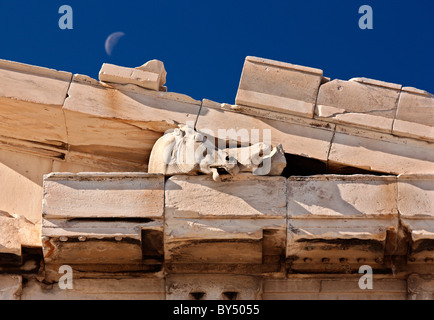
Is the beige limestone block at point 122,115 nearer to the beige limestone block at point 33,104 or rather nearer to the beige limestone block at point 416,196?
the beige limestone block at point 33,104

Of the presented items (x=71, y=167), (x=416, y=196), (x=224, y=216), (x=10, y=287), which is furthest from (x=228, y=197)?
(x=10, y=287)

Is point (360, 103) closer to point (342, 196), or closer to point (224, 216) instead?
point (342, 196)

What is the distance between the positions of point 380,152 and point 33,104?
127 inches

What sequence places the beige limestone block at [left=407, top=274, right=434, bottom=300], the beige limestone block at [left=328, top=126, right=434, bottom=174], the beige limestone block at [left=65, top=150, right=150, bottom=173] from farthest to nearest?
the beige limestone block at [left=65, top=150, right=150, bottom=173] < the beige limestone block at [left=328, top=126, right=434, bottom=174] < the beige limestone block at [left=407, top=274, right=434, bottom=300]

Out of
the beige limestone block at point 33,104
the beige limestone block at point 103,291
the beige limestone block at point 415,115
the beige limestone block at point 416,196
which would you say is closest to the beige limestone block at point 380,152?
the beige limestone block at point 415,115

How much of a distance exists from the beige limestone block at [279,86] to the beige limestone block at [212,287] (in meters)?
1.63

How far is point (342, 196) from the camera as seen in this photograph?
944 centimetres

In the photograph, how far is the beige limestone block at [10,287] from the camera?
957cm

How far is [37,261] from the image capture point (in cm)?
979

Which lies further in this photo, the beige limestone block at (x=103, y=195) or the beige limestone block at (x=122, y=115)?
the beige limestone block at (x=122, y=115)

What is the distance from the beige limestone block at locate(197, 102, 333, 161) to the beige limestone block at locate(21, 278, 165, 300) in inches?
59.1

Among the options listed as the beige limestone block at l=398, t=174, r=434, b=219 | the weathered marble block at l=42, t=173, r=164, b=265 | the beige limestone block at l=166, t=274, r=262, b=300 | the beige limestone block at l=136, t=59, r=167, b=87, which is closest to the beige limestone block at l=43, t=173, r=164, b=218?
the weathered marble block at l=42, t=173, r=164, b=265

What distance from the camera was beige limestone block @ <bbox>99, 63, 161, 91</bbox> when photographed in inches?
402

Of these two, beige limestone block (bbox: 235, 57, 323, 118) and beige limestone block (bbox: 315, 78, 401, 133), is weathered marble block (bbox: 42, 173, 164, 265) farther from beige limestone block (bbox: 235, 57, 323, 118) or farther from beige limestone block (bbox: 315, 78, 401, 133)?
beige limestone block (bbox: 315, 78, 401, 133)
